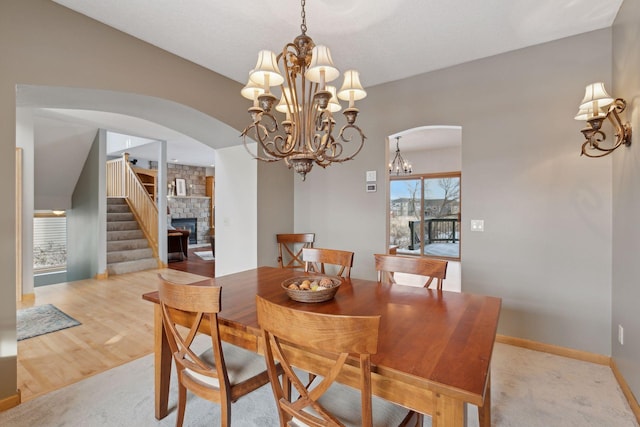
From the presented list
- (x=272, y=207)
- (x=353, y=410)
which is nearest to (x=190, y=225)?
(x=272, y=207)

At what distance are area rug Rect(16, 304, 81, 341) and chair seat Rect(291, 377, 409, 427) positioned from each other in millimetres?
3440

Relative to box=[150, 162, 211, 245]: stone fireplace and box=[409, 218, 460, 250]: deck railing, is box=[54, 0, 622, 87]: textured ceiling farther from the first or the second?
box=[150, 162, 211, 245]: stone fireplace

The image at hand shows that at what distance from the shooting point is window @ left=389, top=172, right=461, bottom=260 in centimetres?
759

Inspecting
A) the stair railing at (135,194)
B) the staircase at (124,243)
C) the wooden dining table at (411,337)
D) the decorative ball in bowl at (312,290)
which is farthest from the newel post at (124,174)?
the decorative ball in bowl at (312,290)

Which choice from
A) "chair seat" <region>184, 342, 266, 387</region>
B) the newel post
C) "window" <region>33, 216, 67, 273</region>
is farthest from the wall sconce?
"window" <region>33, 216, 67, 273</region>

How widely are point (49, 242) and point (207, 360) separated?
7.38 meters

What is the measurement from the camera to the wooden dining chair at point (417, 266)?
2.02 metres

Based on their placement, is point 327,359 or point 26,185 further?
point 26,185

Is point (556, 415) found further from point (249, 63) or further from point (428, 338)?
point (249, 63)

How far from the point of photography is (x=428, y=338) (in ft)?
4.01

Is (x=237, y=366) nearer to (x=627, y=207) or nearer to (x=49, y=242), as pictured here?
(x=627, y=207)

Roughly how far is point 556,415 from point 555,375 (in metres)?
0.57

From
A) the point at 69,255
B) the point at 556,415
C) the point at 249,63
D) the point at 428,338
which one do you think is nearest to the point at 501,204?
the point at 556,415

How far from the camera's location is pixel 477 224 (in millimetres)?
3035
